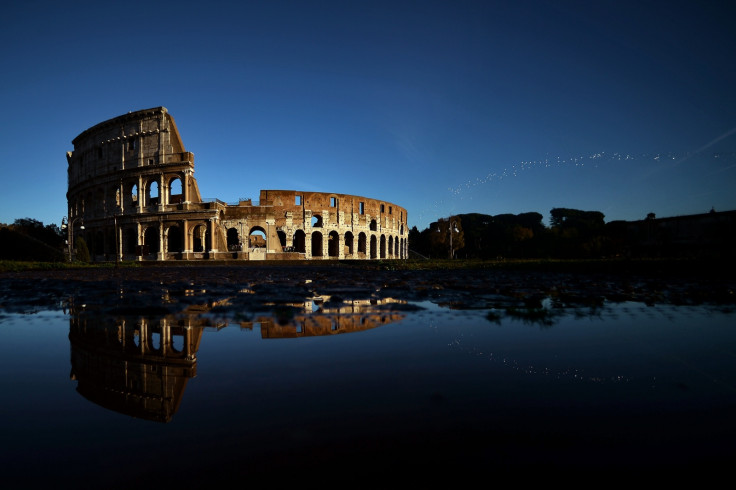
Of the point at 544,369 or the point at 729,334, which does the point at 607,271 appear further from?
the point at 544,369

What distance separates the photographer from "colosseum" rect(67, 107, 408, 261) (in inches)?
1192

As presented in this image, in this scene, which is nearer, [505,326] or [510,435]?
[510,435]

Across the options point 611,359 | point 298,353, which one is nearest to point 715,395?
point 611,359

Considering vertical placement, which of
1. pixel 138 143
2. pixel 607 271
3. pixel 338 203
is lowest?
pixel 607 271

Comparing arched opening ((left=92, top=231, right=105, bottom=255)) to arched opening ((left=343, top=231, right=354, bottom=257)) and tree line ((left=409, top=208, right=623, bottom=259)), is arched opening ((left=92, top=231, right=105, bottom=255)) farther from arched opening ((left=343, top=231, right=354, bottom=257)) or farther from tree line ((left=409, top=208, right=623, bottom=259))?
tree line ((left=409, top=208, right=623, bottom=259))

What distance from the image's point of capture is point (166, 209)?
101ft

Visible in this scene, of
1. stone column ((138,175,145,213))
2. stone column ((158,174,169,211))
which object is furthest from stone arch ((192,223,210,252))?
stone column ((138,175,145,213))

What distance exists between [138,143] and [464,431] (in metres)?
39.1

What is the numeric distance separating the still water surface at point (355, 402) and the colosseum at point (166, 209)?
26.4 metres

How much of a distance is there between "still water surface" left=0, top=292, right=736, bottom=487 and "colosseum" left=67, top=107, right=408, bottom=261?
86.5 feet

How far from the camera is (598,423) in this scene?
1125 mm

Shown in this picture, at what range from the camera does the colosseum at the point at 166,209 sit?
3027 centimetres

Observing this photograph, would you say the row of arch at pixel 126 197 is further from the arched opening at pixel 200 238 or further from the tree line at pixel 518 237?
the tree line at pixel 518 237

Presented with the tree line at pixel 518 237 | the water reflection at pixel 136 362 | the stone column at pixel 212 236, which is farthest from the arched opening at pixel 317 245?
the water reflection at pixel 136 362
